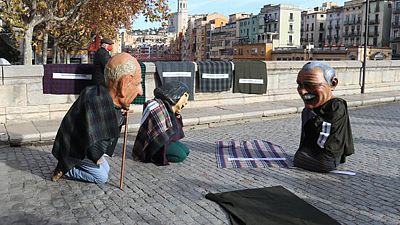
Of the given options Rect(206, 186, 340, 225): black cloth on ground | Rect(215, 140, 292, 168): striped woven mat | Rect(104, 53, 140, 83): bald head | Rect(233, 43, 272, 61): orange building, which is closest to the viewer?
Rect(206, 186, 340, 225): black cloth on ground

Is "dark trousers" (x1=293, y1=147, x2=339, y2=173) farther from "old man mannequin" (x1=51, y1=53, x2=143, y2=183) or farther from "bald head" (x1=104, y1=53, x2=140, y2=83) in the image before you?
"bald head" (x1=104, y1=53, x2=140, y2=83)

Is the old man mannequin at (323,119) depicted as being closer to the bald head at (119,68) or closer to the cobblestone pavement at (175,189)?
the cobblestone pavement at (175,189)

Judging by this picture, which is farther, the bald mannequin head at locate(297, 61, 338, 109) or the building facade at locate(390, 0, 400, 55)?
the building facade at locate(390, 0, 400, 55)

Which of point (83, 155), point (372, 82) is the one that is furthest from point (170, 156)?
point (372, 82)

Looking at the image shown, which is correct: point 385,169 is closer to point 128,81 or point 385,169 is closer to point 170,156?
point 170,156

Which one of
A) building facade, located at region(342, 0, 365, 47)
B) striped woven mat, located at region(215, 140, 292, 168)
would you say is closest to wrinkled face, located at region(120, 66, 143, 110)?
striped woven mat, located at region(215, 140, 292, 168)

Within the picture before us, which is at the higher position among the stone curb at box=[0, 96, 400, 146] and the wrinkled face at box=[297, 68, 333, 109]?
the wrinkled face at box=[297, 68, 333, 109]

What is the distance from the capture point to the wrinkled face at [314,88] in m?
5.71

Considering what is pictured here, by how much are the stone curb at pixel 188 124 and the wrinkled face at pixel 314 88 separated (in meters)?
4.10

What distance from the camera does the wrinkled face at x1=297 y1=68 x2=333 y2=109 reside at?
5.71 metres

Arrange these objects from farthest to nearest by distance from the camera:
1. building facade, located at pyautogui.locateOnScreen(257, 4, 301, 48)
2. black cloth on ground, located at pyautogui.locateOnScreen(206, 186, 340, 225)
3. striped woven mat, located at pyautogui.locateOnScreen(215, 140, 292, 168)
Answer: building facade, located at pyautogui.locateOnScreen(257, 4, 301, 48), striped woven mat, located at pyautogui.locateOnScreen(215, 140, 292, 168), black cloth on ground, located at pyautogui.locateOnScreen(206, 186, 340, 225)

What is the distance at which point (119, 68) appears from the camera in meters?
4.93

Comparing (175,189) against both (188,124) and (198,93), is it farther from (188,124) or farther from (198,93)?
(198,93)

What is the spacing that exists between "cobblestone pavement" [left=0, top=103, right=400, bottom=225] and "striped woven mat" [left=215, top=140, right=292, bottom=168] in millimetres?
202
